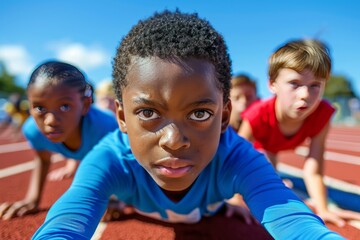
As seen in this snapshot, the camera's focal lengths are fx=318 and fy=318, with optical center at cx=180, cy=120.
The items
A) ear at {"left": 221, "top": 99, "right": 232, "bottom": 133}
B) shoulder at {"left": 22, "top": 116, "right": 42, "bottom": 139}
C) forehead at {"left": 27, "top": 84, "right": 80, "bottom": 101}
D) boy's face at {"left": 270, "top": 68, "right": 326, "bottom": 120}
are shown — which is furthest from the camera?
shoulder at {"left": 22, "top": 116, "right": 42, "bottom": 139}

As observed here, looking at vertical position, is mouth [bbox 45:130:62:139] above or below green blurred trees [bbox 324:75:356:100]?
below

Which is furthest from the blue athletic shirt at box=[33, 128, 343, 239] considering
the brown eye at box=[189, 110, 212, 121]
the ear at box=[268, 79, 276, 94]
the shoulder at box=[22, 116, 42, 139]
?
the shoulder at box=[22, 116, 42, 139]

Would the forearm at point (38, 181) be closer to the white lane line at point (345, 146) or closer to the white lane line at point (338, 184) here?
the white lane line at point (338, 184)

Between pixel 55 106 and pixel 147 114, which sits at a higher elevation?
pixel 147 114

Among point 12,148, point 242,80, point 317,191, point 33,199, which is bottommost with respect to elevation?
point 12,148

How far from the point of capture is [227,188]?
5.40 feet

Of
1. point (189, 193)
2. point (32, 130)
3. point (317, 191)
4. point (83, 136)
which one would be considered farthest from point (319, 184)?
point (32, 130)

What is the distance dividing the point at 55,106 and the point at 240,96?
2.80 metres

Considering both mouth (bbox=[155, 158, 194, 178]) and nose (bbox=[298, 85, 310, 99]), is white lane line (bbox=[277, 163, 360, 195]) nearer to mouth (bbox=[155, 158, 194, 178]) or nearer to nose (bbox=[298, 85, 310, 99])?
nose (bbox=[298, 85, 310, 99])

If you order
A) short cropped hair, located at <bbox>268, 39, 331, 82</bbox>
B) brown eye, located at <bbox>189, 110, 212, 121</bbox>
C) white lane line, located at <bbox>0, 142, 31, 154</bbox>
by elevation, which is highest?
short cropped hair, located at <bbox>268, 39, 331, 82</bbox>

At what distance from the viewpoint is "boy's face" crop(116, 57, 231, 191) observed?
3.80 feet

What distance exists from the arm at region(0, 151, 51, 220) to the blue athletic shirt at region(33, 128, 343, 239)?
93cm

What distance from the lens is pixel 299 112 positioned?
7.18 feet

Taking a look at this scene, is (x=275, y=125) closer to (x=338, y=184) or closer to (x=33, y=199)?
(x=338, y=184)
